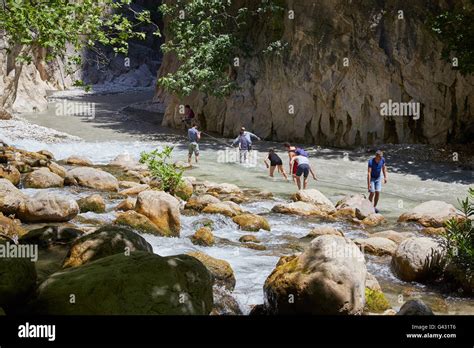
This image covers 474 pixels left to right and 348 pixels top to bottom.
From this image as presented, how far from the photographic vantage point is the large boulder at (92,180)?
14562 millimetres

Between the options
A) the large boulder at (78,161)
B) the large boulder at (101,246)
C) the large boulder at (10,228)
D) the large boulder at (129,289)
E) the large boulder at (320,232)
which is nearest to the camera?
the large boulder at (129,289)

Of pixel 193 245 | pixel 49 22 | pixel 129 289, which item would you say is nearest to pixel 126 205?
pixel 193 245

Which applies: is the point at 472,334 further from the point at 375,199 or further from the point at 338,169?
the point at 338,169

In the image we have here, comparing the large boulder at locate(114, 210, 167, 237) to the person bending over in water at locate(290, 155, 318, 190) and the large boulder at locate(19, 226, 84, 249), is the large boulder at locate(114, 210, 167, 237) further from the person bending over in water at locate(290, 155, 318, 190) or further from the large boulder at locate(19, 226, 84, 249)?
the person bending over in water at locate(290, 155, 318, 190)

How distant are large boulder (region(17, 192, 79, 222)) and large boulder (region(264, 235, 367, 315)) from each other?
5.23m

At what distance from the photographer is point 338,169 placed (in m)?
19.7

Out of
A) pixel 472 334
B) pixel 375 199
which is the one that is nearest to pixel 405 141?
pixel 375 199

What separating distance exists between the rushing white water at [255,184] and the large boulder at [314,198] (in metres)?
0.75

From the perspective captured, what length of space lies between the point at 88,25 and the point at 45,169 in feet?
15.2

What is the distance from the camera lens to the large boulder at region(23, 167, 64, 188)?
47.0 ft

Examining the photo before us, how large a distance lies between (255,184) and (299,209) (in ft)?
12.3

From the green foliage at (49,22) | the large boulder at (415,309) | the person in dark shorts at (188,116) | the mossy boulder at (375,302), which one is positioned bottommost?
the mossy boulder at (375,302)

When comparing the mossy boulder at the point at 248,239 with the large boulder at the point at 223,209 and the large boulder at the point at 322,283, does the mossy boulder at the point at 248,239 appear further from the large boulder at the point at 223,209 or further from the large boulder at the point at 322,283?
the large boulder at the point at 322,283

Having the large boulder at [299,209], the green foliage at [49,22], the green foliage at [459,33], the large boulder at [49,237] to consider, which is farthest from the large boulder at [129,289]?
the green foliage at [459,33]
